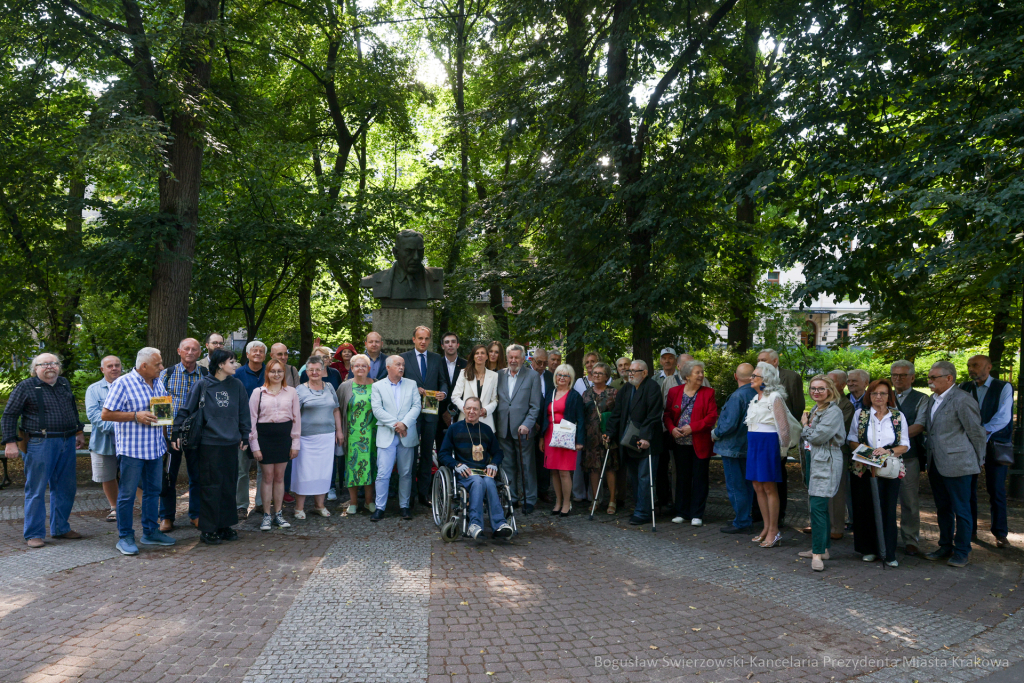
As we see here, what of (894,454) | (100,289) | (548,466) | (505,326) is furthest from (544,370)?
(505,326)

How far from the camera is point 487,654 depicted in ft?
14.3

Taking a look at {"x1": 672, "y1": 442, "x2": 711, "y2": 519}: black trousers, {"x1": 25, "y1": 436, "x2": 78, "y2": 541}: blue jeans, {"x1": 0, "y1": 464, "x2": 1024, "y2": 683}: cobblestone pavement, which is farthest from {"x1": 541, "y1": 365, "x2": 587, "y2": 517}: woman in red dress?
{"x1": 25, "y1": 436, "x2": 78, "y2": 541}: blue jeans

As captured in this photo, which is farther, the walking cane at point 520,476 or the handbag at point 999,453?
the walking cane at point 520,476

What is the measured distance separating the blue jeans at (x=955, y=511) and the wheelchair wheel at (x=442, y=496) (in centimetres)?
488

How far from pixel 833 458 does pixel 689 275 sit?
367 centimetres

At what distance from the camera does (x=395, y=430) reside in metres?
7.89

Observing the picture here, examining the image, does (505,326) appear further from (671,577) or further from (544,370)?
(671,577)

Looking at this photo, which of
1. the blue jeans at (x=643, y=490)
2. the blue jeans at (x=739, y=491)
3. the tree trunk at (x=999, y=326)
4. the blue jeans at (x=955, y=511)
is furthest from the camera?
the tree trunk at (x=999, y=326)

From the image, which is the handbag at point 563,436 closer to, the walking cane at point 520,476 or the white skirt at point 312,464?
the walking cane at point 520,476

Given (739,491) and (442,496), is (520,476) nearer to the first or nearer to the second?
(442,496)

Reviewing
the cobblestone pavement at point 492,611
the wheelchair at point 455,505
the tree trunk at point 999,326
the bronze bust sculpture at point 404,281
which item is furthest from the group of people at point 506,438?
the tree trunk at point 999,326

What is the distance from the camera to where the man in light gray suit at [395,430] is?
7.91m

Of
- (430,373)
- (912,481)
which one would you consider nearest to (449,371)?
(430,373)

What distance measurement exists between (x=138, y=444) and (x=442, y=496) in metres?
Answer: 3.04
